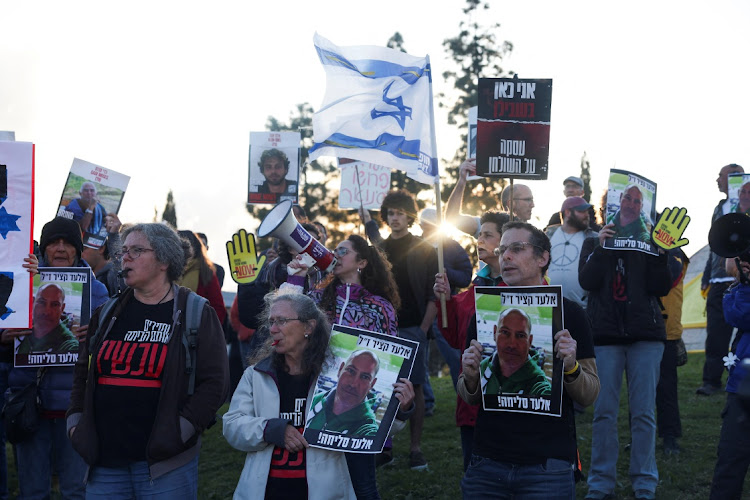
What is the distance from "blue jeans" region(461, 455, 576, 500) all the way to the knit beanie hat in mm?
3506

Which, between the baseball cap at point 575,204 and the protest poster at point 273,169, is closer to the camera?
the baseball cap at point 575,204

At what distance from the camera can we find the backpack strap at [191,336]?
14.8 feet

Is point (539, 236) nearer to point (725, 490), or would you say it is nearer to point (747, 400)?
point (725, 490)

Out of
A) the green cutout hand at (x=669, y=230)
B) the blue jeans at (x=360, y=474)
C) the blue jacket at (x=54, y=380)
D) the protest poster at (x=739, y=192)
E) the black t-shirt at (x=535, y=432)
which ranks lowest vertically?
the blue jeans at (x=360, y=474)

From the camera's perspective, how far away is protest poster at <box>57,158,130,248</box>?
335 inches

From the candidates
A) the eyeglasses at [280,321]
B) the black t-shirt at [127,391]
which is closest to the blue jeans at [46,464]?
the black t-shirt at [127,391]

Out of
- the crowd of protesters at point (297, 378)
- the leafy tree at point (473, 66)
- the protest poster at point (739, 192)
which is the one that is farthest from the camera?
the leafy tree at point (473, 66)

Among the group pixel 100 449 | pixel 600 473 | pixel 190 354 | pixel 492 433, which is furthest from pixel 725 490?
pixel 100 449

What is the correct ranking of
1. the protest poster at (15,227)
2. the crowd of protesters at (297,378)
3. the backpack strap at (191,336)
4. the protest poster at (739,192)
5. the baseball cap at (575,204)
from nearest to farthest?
the crowd of protesters at (297,378), the backpack strap at (191,336), the protest poster at (15,227), the protest poster at (739,192), the baseball cap at (575,204)

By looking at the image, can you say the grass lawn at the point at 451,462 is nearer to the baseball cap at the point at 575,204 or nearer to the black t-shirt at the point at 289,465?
the baseball cap at the point at 575,204

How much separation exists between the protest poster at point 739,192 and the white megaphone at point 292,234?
3162mm

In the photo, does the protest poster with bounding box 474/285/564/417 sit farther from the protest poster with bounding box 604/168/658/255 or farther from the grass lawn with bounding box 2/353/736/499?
the grass lawn with bounding box 2/353/736/499

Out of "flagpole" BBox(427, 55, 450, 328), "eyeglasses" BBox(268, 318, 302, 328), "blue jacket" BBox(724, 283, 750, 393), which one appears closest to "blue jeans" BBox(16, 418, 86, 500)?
"eyeglasses" BBox(268, 318, 302, 328)

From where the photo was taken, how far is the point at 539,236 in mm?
4359
